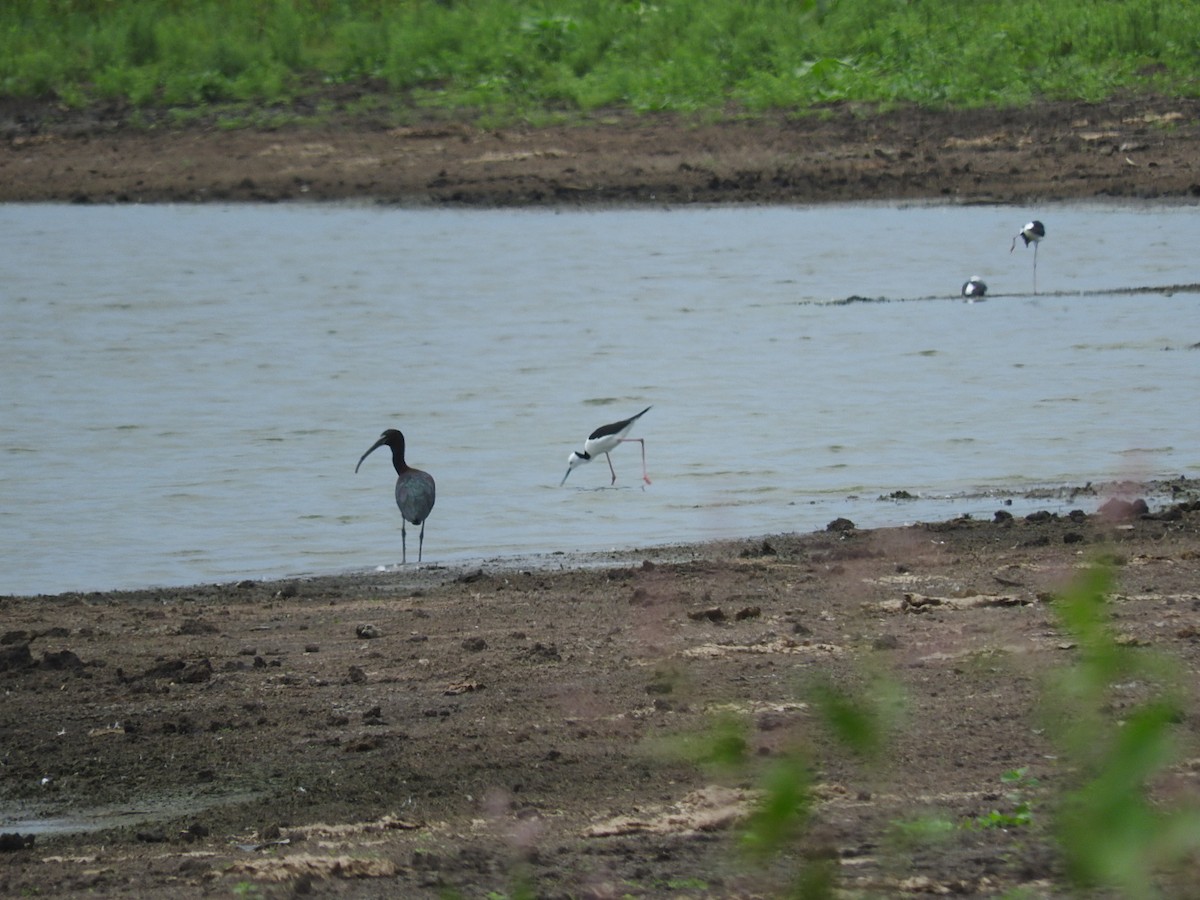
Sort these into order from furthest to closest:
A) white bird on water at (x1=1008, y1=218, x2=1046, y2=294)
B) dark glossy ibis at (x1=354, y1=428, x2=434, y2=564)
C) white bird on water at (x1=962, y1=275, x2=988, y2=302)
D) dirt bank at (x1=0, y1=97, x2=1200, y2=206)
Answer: dirt bank at (x1=0, y1=97, x2=1200, y2=206)
white bird on water at (x1=1008, y1=218, x2=1046, y2=294)
white bird on water at (x1=962, y1=275, x2=988, y2=302)
dark glossy ibis at (x1=354, y1=428, x2=434, y2=564)

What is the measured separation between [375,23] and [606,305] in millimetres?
13142

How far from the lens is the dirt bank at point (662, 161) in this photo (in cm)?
2356

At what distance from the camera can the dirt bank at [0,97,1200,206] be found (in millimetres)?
23562

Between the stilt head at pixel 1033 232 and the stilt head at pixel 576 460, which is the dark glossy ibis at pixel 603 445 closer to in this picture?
the stilt head at pixel 576 460

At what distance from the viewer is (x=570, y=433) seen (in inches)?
522

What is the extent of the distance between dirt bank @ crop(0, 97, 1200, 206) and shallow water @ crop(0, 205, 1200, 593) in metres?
0.45

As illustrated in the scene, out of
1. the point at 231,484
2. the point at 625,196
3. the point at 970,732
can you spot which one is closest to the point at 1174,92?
the point at 625,196

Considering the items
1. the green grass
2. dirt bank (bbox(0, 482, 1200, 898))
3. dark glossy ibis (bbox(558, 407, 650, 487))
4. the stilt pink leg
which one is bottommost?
the stilt pink leg

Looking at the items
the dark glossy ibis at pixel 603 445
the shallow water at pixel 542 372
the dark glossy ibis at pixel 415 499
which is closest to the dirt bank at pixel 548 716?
the shallow water at pixel 542 372

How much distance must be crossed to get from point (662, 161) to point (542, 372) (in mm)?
9718

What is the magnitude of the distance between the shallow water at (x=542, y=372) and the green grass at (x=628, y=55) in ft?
11.7

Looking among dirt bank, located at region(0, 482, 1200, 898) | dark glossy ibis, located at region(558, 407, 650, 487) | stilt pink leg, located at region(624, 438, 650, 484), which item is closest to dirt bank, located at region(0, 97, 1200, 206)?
stilt pink leg, located at region(624, 438, 650, 484)

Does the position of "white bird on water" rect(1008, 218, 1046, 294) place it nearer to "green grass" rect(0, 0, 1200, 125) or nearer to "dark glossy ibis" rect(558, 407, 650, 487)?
"green grass" rect(0, 0, 1200, 125)

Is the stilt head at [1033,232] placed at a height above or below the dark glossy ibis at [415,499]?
above
